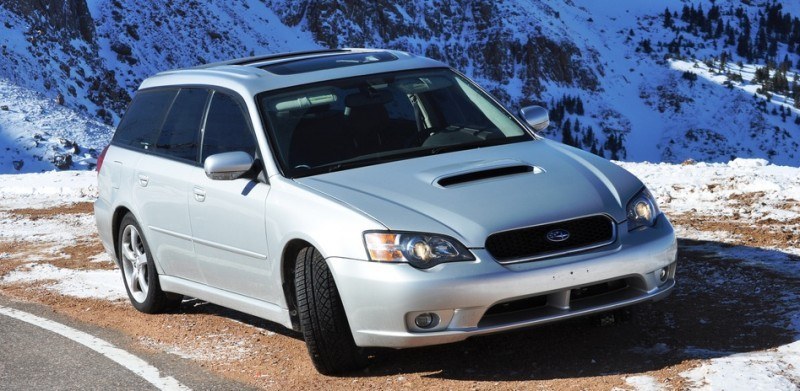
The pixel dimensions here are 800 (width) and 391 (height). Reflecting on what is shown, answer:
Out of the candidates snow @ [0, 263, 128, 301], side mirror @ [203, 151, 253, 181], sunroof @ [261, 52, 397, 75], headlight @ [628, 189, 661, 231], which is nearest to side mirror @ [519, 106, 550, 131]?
sunroof @ [261, 52, 397, 75]

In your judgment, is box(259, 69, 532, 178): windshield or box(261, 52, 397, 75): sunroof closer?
box(259, 69, 532, 178): windshield

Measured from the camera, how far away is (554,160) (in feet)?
19.7

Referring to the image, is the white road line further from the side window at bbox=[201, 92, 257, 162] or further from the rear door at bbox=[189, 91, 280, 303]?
the side window at bbox=[201, 92, 257, 162]

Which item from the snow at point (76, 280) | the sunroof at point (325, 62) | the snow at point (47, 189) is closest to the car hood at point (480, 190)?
the sunroof at point (325, 62)

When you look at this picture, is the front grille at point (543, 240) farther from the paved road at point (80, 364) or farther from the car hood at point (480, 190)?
the paved road at point (80, 364)

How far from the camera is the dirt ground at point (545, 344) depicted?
5.42m

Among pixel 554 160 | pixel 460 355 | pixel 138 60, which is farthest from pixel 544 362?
pixel 138 60

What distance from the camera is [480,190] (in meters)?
5.48

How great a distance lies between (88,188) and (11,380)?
9.73 meters

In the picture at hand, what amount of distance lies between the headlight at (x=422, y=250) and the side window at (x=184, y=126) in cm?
204

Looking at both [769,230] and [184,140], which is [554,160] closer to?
[184,140]

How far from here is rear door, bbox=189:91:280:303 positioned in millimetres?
5992

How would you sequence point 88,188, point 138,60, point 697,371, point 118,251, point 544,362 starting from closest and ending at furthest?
1. point 697,371
2. point 544,362
3. point 118,251
4. point 88,188
5. point 138,60

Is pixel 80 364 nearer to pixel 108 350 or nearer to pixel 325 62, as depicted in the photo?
pixel 108 350
